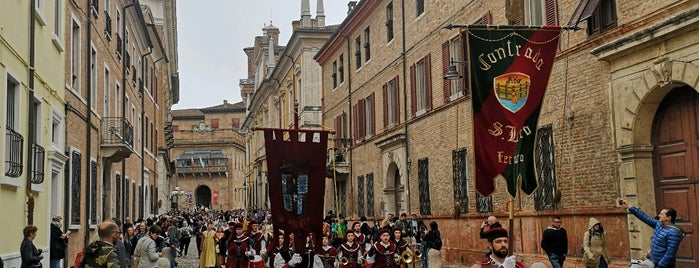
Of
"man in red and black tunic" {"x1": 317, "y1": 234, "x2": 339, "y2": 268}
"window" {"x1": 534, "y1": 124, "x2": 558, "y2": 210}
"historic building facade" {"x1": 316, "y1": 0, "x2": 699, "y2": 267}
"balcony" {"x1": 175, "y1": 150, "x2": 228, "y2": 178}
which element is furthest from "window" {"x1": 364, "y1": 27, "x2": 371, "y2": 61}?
"balcony" {"x1": 175, "y1": 150, "x2": 228, "y2": 178}

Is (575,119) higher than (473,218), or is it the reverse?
(575,119)

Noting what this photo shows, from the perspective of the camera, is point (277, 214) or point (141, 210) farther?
point (141, 210)

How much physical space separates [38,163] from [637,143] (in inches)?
441

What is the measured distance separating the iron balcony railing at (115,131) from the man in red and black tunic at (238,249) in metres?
7.03

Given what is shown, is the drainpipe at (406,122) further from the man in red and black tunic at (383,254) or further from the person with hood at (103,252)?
the person with hood at (103,252)

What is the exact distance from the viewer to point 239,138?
9869 centimetres

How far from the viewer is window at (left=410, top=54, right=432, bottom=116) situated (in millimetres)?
25297

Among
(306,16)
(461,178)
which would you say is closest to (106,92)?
(461,178)

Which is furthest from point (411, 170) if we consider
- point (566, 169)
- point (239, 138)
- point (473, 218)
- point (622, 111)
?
point (239, 138)

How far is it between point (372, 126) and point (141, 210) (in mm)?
11164

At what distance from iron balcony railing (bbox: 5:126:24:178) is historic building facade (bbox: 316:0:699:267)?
29.0ft

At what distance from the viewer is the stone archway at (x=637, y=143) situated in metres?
14.4

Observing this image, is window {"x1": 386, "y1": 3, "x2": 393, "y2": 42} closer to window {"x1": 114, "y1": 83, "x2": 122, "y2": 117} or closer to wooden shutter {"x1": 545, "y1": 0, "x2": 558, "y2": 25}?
window {"x1": 114, "y1": 83, "x2": 122, "y2": 117}

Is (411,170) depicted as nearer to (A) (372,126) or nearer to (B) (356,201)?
(A) (372,126)
